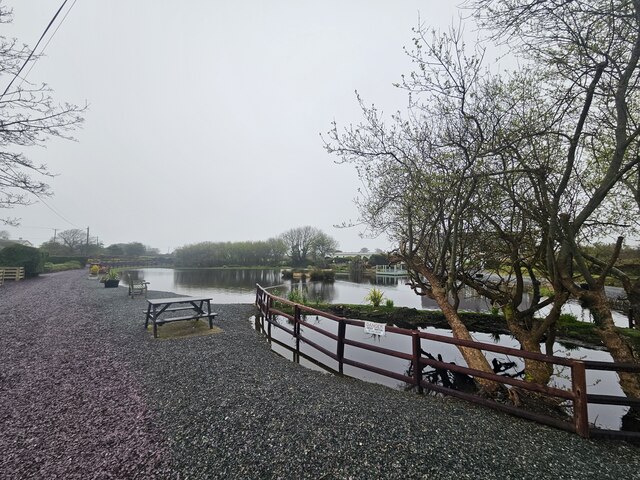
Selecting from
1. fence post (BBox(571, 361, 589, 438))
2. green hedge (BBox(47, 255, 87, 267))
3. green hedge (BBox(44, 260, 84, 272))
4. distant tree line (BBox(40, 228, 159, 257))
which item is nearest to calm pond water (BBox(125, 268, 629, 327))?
fence post (BBox(571, 361, 589, 438))

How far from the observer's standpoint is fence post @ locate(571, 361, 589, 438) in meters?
2.79

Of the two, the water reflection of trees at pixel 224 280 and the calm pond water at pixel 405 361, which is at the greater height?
the calm pond water at pixel 405 361

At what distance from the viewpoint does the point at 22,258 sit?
1741 cm

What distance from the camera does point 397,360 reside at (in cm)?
578

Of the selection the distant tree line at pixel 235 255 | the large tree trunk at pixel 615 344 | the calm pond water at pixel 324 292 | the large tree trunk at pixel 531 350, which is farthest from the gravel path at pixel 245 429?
the distant tree line at pixel 235 255

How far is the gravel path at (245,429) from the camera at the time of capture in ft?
7.16

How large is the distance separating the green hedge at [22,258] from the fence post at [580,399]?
83.4 ft

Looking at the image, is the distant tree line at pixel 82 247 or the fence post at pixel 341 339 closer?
the fence post at pixel 341 339

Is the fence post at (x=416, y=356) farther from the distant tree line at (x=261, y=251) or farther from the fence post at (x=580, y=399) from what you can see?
the distant tree line at (x=261, y=251)

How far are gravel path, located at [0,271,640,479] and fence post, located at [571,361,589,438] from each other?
12cm

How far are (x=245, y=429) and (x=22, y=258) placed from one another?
76.2 ft

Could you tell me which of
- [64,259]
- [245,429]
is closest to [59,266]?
[64,259]

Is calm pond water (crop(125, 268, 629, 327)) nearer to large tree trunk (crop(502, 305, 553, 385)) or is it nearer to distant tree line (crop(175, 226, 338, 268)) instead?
large tree trunk (crop(502, 305, 553, 385))

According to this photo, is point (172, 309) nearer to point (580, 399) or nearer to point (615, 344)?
point (580, 399)
